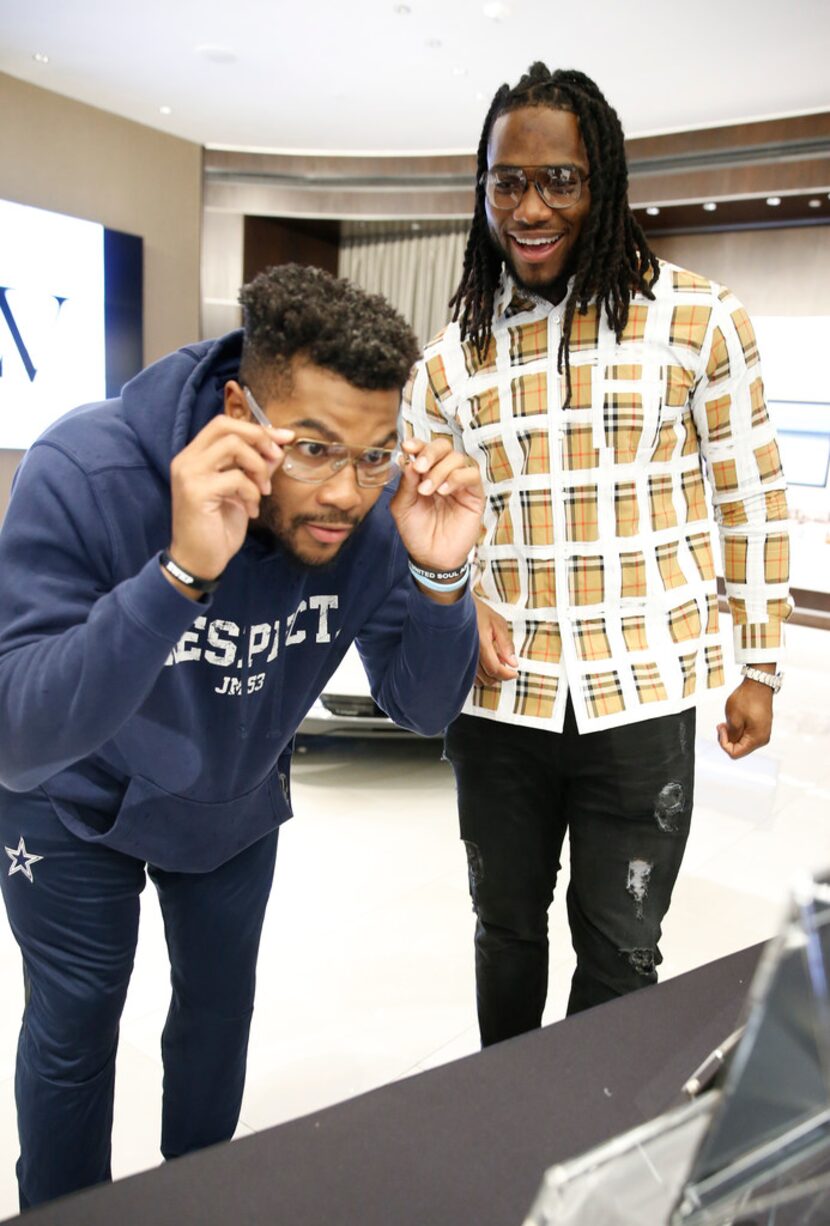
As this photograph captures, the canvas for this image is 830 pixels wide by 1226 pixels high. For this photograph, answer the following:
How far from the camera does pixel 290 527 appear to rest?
1.00 m

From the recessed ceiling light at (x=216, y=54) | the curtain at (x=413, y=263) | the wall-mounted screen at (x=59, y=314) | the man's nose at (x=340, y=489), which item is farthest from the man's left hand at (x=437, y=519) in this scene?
the curtain at (x=413, y=263)

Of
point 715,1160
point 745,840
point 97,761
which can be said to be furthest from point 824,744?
point 715,1160

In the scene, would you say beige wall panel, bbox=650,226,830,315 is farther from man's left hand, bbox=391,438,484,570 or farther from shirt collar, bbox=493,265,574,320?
man's left hand, bbox=391,438,484,570

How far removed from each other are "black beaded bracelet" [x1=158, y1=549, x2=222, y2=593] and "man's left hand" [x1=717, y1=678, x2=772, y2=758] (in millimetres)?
875

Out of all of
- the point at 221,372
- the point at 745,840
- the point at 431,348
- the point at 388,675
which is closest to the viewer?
the point at 221,372

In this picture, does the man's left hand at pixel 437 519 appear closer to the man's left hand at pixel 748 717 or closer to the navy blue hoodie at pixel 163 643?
the navy blue hoodie at pixel 163 643

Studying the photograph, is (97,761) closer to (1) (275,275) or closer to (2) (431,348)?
(1) (275,275)

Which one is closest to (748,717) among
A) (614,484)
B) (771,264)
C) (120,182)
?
(614,484)

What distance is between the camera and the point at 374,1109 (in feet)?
2.25

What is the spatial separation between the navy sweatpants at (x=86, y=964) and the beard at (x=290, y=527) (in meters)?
0.42

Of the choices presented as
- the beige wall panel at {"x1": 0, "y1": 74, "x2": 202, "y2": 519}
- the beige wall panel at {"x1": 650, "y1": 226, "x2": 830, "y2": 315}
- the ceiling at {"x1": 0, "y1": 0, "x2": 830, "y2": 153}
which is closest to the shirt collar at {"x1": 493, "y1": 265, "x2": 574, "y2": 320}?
the ceiling at {"x1": 0, "y1": 0, "x2": 830, "y2": 153}

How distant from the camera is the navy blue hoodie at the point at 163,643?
850 mm

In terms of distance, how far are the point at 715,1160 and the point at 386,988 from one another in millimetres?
1749

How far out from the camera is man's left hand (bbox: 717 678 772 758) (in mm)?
1395
